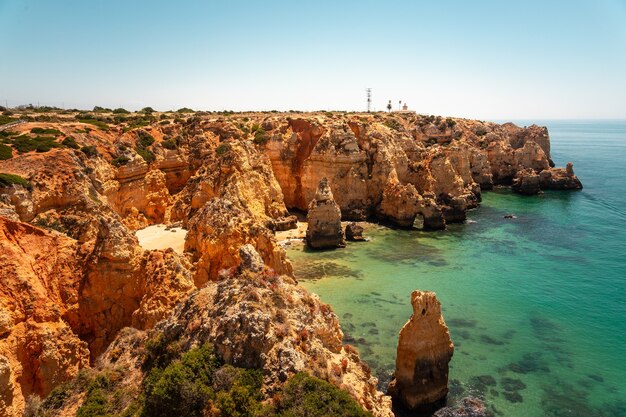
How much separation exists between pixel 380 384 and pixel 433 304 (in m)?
5.11

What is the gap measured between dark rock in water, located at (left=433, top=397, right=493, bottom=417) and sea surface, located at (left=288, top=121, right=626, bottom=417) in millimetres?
691

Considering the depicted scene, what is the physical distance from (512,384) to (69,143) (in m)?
34.9

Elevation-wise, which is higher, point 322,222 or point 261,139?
point 261,139

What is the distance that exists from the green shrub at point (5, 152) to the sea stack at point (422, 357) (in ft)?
86.6

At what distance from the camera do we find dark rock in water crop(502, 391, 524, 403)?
19234 millimetres

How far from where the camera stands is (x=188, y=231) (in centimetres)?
2077

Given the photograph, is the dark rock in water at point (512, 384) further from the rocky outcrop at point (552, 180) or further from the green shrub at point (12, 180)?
the rocky outcrop at point (552, 180)

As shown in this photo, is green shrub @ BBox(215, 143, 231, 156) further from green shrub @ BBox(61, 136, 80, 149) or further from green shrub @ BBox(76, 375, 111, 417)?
green shrub @ BBox(76, 375, 111, 417)

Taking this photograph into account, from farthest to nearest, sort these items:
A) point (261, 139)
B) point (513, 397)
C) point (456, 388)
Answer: point (261, 139)
point (456, 388)
point (513, 397)

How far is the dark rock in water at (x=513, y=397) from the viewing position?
63.1 feet

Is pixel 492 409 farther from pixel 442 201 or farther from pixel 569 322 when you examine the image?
pixel 442 201

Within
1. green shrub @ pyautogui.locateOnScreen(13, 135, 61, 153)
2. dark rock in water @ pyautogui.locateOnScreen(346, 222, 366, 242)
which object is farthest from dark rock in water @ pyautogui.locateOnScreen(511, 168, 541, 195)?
green shrub @ pyautogui.locateOnScreen(13, 135, 61, 153)

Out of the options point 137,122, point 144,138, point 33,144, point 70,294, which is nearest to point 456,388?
point 70,294

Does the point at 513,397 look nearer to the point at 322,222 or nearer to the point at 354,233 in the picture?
the point at 322,222
